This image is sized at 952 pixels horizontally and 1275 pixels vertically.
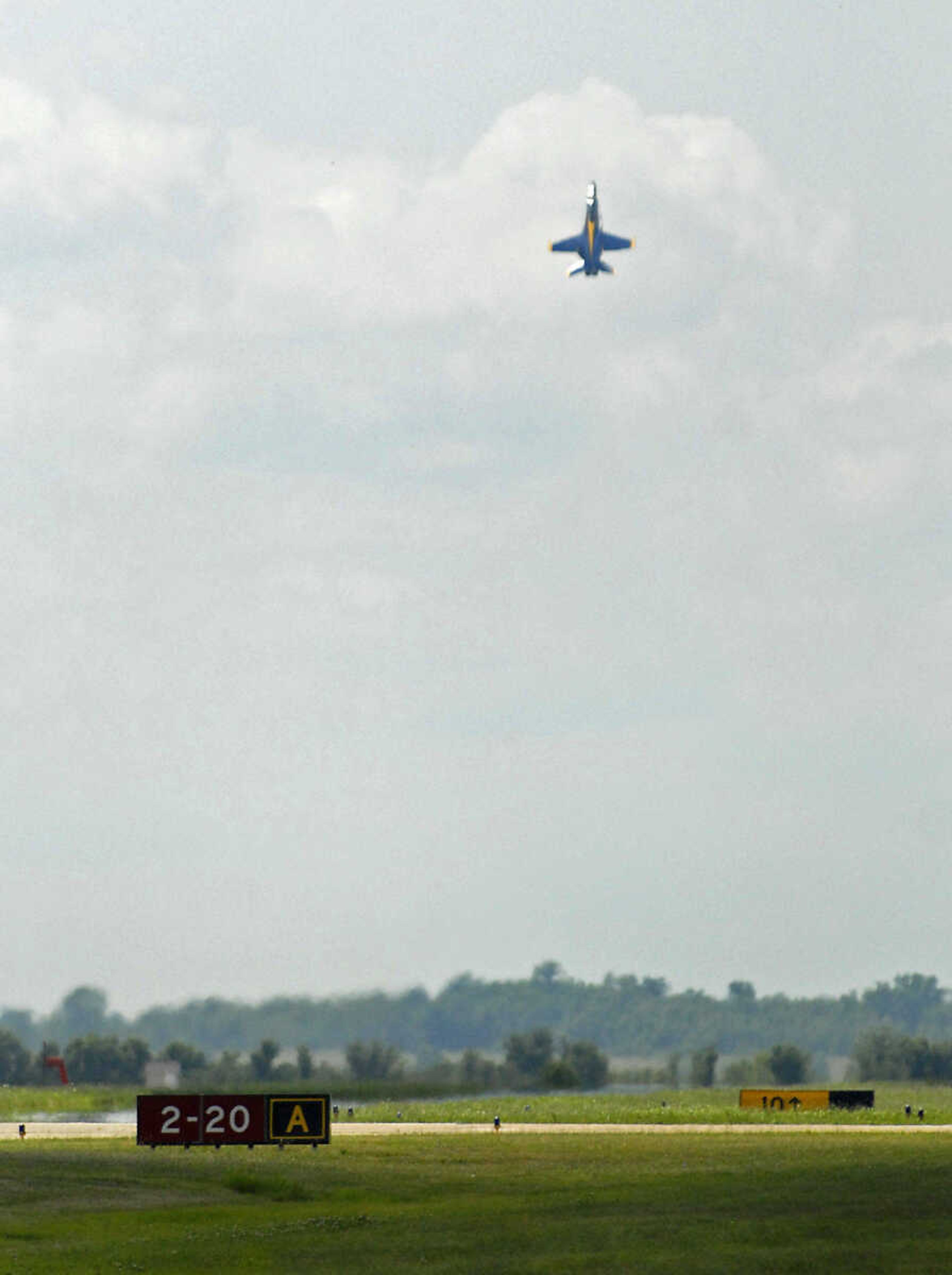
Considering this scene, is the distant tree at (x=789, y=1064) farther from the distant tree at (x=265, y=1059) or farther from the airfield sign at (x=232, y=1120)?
the airfield sign at (x=232, y=1120)

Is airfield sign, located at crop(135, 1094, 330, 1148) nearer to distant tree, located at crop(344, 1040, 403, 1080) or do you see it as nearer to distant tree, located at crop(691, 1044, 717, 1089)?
distant tree, located at crop(344, 1040, 403, 1080)

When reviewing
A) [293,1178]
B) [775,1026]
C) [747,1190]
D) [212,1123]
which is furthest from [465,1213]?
[775,1026]

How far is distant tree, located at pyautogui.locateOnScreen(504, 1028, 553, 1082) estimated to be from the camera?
133000mm

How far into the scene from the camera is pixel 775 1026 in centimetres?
19212

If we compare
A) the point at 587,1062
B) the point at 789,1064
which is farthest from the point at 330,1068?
the point at 789,1064

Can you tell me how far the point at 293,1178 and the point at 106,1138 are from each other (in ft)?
94.3

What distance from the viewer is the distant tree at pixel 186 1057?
116000 mm

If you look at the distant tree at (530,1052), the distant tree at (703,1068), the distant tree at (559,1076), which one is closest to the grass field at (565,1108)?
the distant tree at (559,1076)

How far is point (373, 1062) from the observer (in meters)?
120

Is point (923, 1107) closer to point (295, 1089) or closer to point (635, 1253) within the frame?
point (295, 1089)

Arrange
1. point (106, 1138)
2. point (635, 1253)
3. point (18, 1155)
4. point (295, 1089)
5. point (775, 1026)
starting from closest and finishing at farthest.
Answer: point (635, 1253) < point (18, 1155) < point (106, 1138) < point (295, 1089) < point (775, 1026)

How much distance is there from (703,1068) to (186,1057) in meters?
42.9

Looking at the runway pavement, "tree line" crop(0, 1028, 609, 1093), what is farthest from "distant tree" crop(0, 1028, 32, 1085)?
the runway pavement

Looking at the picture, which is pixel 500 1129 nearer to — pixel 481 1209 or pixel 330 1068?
pixel 330 1068
